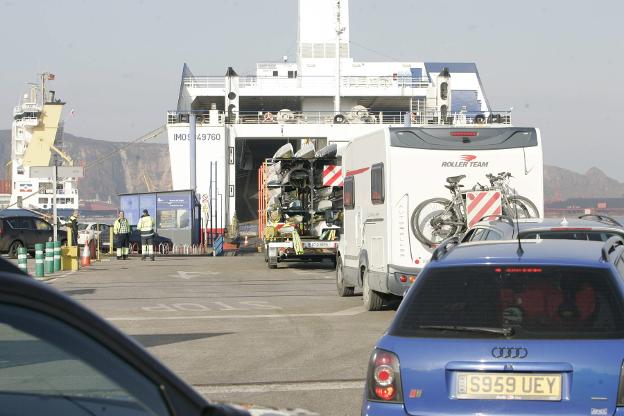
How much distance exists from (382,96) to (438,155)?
32603 mm

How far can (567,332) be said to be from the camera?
503 cm

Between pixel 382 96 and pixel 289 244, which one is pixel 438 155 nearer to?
pixel 289 244

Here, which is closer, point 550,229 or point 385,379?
point 385,379

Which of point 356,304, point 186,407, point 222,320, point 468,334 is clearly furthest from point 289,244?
point 186,407

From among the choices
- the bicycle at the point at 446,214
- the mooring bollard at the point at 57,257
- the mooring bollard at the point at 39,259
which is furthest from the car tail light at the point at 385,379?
the mooring bollard at the point at 57,257

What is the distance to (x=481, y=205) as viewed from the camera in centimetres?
1374

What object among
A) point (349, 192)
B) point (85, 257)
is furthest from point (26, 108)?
point (349, 192)

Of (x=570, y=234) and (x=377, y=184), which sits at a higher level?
(x=377, y=184)

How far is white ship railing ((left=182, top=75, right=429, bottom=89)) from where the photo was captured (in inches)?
1828

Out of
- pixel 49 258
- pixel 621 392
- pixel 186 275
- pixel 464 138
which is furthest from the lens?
pixel 186 275

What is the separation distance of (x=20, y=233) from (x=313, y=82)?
18026 mm

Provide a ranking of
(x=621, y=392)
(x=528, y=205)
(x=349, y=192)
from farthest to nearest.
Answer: (x=349, y=192) → (x=528, y=205) → (x=621, y=392)

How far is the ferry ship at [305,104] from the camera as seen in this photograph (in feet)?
144

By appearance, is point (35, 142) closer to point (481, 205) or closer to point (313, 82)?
point (313, 82)
